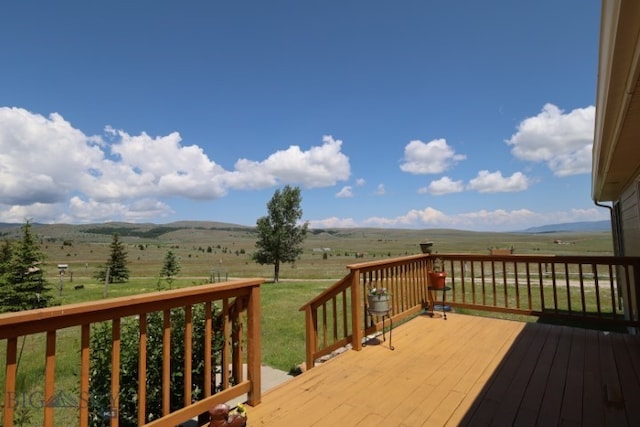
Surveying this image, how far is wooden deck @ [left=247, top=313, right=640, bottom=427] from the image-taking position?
2.37 metres

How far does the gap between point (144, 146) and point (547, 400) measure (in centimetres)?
1961

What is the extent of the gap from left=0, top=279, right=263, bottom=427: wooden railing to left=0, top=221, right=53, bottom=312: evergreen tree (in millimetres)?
6592

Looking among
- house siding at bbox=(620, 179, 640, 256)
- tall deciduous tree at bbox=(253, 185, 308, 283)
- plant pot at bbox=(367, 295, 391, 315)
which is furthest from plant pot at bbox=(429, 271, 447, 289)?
tall deciduous tree at bbox=(253, 185, 308, 283)

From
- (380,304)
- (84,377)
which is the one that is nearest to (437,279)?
(380,304)

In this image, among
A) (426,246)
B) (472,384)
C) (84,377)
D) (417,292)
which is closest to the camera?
(84,377)

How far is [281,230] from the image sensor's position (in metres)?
20.3

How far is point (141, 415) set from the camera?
186 centimetres

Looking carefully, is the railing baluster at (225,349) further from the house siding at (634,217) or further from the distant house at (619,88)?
the house siding at (634,217)

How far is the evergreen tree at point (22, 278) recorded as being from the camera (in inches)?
274

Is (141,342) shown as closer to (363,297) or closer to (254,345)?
(254,345)

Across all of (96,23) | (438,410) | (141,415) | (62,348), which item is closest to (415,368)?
(438,410)

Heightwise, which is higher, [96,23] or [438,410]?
[96,23]

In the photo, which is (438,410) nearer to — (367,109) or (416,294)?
(416,294)

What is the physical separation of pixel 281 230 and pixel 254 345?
58.5 feet
